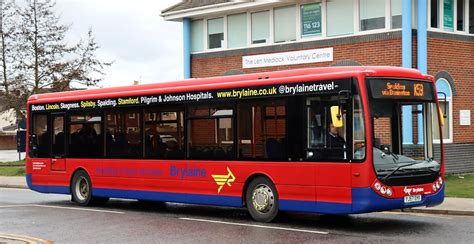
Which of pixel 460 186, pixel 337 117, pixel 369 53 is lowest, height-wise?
pixel 460 186

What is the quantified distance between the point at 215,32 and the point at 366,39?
6.99 meters

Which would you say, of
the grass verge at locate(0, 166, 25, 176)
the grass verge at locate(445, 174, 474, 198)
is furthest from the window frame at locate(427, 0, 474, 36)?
the grass verge at locate(0, 166, 25, 176)

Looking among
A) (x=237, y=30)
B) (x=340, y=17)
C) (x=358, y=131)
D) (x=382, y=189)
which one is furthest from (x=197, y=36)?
(x=382, y=189)

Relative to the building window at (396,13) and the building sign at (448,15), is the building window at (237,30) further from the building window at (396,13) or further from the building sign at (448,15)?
the building sign at (448,15)

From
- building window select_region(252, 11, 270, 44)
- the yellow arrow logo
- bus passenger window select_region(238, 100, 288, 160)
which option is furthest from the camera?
building window select_region(252, 11, 270, 44)

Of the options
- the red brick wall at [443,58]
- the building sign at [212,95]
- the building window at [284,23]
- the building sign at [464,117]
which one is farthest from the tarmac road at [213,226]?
the building window at [284,23]

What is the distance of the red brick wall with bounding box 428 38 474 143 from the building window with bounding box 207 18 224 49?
8524 millimetres

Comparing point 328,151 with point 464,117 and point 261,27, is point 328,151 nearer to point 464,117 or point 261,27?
point 464,117

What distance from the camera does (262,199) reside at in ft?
42.7

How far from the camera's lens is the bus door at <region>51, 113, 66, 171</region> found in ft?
58.0

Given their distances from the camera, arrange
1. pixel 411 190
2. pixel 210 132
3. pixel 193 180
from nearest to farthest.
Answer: pixel 411 190 → pixel 210 132 → pixel 193 180

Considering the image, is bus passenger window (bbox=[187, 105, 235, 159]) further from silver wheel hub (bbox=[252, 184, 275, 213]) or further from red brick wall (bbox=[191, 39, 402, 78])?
red brick wall (bbox=[191, 39, 402, 78])

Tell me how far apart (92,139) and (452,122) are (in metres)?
12.2

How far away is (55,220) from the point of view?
1410 centimetres
